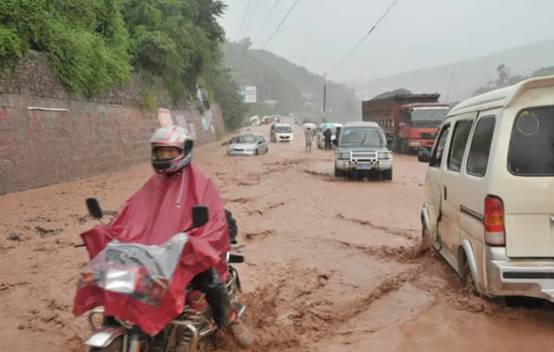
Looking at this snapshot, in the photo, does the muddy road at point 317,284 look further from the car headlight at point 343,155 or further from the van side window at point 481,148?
the car headlight at point 343,155

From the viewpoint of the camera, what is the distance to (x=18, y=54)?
1505cm

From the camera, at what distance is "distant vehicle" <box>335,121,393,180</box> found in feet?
58.1

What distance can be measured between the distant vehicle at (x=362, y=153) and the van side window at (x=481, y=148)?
12.5 metres

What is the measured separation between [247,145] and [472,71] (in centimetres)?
10688

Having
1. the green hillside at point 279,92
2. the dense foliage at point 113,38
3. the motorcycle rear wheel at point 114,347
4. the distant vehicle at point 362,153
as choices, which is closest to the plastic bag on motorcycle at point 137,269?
the motorcycle rear wheel at point 114,347

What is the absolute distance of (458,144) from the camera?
5.91 m

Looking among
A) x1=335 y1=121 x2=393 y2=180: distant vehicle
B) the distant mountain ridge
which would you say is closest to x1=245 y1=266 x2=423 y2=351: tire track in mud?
x1=335 y1=121 x2=393 y2=180: distant vehicle

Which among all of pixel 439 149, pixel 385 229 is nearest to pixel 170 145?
pixel 439 149

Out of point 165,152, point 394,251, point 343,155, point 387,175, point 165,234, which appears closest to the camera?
point 165,234

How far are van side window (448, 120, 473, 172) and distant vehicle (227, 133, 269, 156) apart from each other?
79.3 feet

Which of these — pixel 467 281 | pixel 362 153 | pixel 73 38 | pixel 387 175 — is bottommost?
pixel 387 175

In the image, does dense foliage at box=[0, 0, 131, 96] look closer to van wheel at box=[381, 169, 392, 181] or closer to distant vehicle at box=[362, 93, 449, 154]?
van wheel at box=[381, 169, 392, 181]

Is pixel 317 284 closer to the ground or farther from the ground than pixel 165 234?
closer to the ground

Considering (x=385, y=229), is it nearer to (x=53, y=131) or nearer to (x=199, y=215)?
(x=199, y=215)
